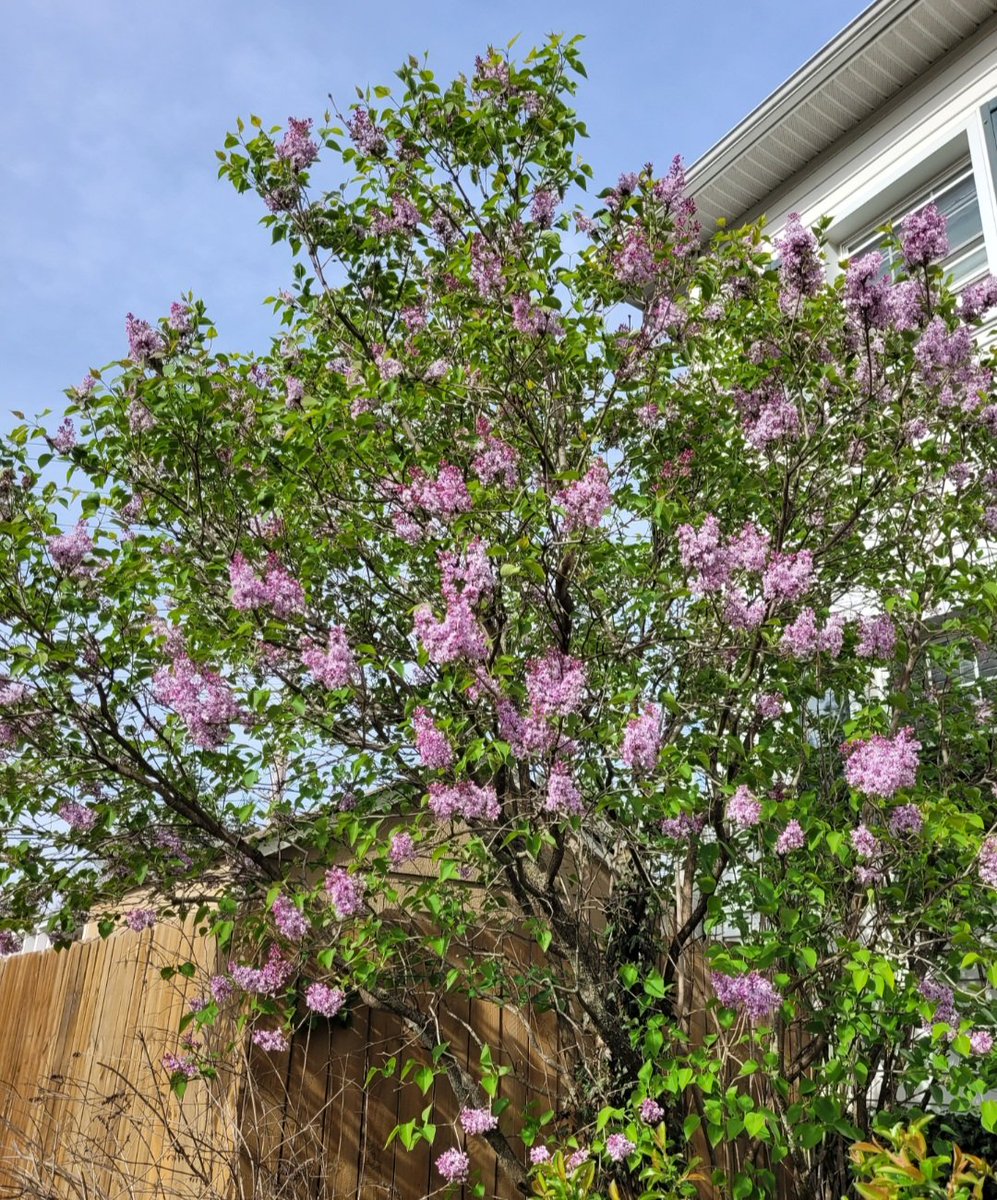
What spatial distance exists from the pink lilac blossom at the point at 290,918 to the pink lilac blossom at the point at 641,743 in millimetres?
1392

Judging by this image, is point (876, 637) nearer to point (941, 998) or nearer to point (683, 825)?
point (683, 825)

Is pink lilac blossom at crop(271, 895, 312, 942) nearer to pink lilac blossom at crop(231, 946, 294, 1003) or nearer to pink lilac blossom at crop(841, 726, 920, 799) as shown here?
pink lilac blossom at crop(231, 946, 294, 1003)

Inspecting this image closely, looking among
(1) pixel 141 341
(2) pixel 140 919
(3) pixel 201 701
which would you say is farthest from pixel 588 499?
(2) pixel 140 919

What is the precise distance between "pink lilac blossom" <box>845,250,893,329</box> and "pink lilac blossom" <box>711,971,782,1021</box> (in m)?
2.40

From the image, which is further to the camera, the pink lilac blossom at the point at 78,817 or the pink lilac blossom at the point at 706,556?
the pink lilac blossom at the point at 78,817

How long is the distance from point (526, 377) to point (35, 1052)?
542 centimetres

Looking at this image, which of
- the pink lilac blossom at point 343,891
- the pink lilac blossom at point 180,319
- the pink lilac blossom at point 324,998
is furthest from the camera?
the pink lilac blossom at point 180,319

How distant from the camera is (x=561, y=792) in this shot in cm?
310

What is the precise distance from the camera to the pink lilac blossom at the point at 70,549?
156 inches

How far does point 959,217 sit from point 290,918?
24.4 ft

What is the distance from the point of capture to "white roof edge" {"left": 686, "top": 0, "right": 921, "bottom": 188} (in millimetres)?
7816

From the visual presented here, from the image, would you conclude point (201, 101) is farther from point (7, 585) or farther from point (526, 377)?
point (7, 585)

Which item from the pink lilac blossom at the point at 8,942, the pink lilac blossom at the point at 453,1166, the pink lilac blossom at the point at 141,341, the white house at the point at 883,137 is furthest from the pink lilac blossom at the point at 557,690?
the white house at the point at 883,137

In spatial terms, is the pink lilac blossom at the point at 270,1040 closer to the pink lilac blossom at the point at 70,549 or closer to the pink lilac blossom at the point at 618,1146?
the pink lilac blossom at the point at 618,1146
